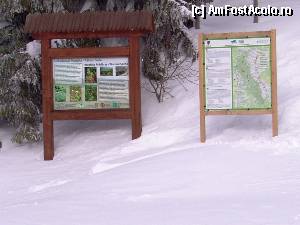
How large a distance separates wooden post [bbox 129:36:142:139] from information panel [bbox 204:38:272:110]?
71.6 inches

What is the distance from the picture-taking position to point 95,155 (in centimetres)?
977

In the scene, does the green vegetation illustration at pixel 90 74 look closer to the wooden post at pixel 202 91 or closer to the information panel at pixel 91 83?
the information panel at pixel 91 83

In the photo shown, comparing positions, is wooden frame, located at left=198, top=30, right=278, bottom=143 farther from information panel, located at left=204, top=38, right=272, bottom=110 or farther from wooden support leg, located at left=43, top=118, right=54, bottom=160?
wooden support leg, located at left=43, top=118, right=54, bottom=160

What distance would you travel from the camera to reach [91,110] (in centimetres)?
1015

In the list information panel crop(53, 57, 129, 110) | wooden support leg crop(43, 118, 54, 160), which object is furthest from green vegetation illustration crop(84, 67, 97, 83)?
wooden support leg crop(43, 118, 54, 160)

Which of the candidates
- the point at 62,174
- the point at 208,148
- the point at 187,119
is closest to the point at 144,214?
the point at 208,148

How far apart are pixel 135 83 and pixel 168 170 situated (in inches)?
124

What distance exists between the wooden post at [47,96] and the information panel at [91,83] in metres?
0.11

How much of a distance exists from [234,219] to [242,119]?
4.46m

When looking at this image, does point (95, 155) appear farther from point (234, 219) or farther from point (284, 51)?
point (234, 219)

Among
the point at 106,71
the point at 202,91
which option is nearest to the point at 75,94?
the point at 106,71

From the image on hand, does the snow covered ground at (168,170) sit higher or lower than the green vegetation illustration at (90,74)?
lower

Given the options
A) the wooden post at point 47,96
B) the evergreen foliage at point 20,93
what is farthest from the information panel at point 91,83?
the evergreen foliage at point 20,93

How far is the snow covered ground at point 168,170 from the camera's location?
5.32 metres
